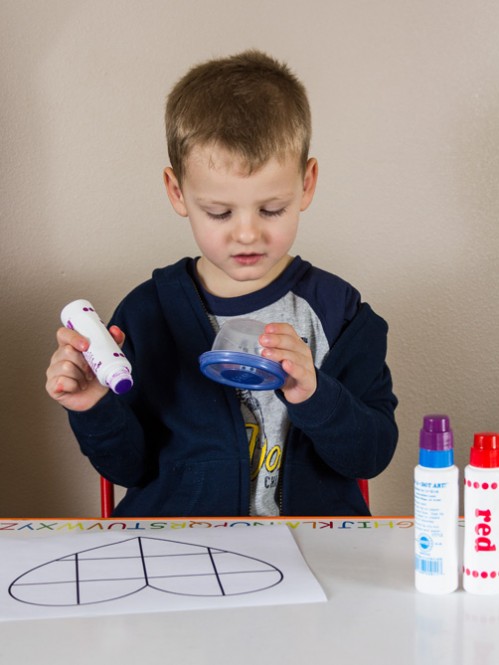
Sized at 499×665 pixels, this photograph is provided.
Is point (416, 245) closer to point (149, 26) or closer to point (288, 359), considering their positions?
point (149, 26)

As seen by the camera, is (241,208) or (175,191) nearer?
(241,208)

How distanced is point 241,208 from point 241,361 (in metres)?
0.22

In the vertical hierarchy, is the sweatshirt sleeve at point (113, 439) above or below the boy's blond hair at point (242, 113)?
below

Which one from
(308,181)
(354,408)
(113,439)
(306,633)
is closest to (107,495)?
(113,439)

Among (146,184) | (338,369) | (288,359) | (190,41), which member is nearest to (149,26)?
(190,41)

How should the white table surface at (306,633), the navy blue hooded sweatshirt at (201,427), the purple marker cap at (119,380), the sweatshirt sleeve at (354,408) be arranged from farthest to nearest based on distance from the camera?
1. the navy blue hooded sweatshirt at (201,427)
2. the sweatshirt sleeve at (354,408)
3. the purple marker cap at (119,380)
4. the white table surface at (306,633)

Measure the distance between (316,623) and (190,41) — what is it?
103cm

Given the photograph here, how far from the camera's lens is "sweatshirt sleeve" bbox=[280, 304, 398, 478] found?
975 mm

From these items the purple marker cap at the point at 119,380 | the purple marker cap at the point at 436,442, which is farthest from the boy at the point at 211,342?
the purple marker cap at the point at 436,442

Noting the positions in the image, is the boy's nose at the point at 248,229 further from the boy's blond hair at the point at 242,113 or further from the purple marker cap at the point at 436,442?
the purple marker cap at the point at 436,442

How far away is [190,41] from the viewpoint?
56.4 inches

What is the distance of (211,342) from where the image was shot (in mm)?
1140

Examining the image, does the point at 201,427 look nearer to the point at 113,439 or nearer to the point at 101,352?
the point at 113,439

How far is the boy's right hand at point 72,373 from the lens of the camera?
0.88 meters
